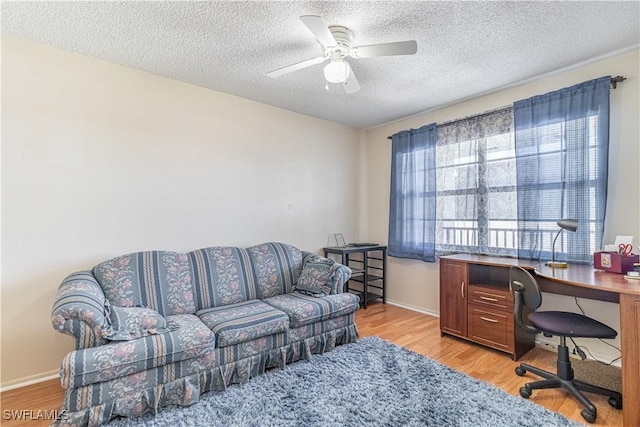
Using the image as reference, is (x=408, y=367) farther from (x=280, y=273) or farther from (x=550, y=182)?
(x=550, y=182)

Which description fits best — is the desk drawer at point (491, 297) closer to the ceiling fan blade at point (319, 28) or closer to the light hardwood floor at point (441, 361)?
the light hardwood floor at point (441, 361)

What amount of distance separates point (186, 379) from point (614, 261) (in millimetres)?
3244

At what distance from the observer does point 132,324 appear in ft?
6.75

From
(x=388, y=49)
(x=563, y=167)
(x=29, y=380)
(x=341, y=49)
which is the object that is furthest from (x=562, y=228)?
(x=29, y=380)

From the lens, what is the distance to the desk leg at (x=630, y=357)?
180 cm

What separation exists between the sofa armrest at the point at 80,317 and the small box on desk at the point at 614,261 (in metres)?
3.62

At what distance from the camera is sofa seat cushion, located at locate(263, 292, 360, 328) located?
2.62 metres

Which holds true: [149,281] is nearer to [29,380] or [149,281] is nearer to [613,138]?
[29,380]

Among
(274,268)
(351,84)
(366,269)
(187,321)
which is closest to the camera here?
(187,321)

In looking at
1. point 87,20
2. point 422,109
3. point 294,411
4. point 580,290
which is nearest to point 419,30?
point 422,109

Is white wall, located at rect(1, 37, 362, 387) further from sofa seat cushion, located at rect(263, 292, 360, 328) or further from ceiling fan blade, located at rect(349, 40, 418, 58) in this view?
ceiling fan blade, located at rect(349, 40, 418, 58)

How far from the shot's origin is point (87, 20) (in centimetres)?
213

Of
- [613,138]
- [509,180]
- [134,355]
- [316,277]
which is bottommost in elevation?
[134,355]

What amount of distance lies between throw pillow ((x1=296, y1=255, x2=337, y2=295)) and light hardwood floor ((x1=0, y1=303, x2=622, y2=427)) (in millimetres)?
726
